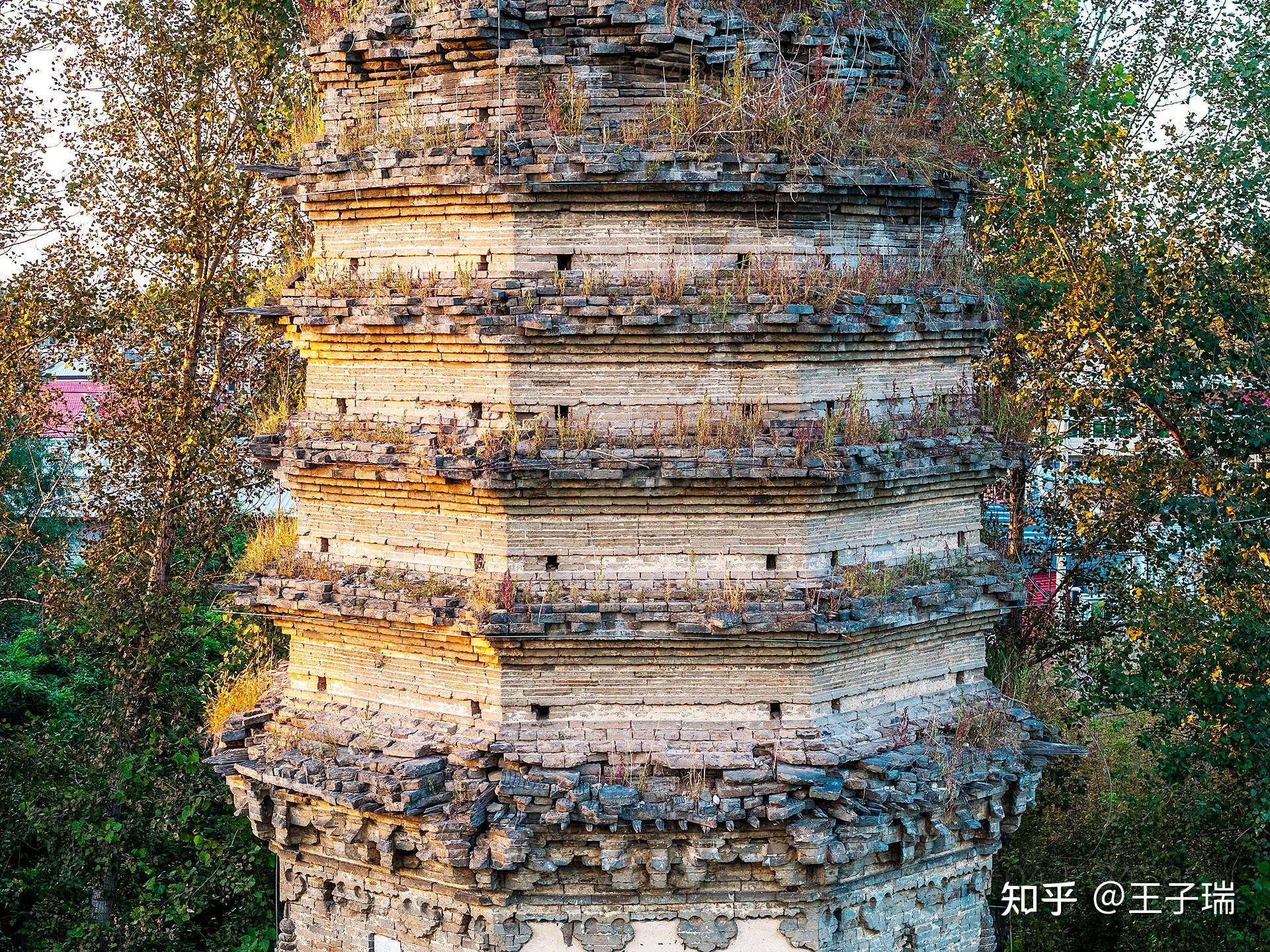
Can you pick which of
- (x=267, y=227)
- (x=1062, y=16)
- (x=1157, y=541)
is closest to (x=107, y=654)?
(x=267, y=227)

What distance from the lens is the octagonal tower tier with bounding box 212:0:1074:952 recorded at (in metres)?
10.3

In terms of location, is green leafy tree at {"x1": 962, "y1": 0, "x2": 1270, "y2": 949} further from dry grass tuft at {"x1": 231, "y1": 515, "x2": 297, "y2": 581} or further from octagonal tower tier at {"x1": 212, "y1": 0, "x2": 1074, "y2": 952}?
dry grass tuft at {"x1": 231, "y1": 515, "x2": 297, "y2": 581}

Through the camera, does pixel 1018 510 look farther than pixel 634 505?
Yes

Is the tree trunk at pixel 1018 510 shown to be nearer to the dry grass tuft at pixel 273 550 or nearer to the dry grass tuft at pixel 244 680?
the dry grass tuft at pixel 244 680

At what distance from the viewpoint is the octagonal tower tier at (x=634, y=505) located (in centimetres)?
1030

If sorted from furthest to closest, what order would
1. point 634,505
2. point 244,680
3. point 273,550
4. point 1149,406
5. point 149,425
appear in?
point 149,425, point 1149,406, point 244,680, point 273,550, point 634,505

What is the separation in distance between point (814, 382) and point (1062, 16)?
9.36 metres

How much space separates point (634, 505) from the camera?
10.5 metres

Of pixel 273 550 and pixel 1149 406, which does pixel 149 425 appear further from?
pixel 1149 406

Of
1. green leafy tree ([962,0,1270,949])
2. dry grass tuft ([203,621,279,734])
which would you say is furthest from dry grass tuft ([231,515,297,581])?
green leafy tree ([962,0,1270,949])

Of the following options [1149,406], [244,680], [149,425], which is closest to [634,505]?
[244,680]

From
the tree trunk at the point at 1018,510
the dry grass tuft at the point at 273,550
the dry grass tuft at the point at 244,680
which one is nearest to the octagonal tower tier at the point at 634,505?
the dry grass tuft at the point at 273,550

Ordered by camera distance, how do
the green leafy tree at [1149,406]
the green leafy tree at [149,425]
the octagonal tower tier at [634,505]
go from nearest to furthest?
the octagonal tower tier at [634,505]
the green leafy tree at [1149,406]
the green leafy tree at [149,425]

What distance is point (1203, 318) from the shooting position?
51.7 feet
